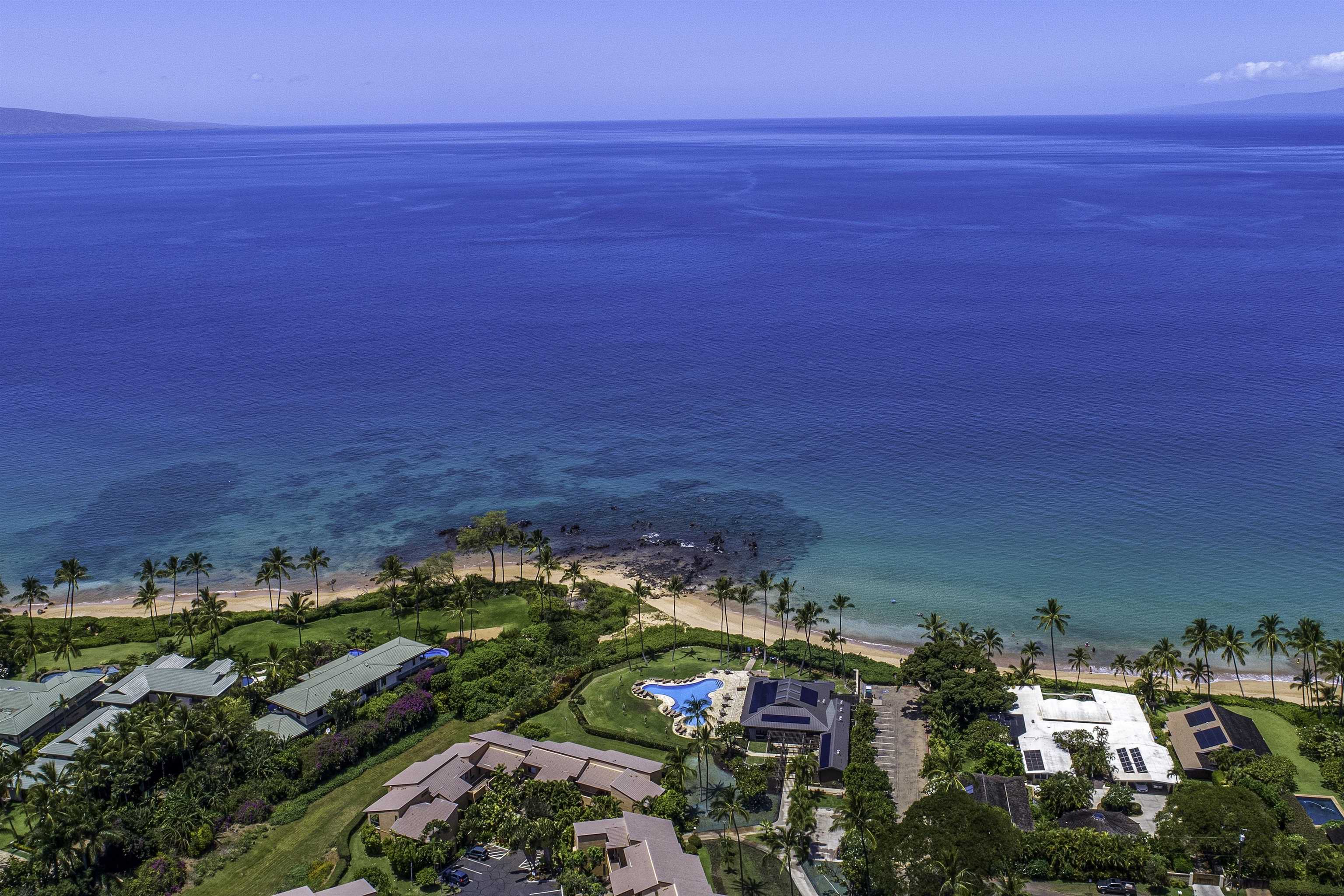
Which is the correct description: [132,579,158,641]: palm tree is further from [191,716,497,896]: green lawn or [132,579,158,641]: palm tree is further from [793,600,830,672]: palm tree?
[793,600,830,672]: palm tree

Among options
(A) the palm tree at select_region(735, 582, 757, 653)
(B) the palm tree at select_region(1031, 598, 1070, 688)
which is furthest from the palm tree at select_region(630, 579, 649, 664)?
(B) the palm tree at select_region(1031, 598, 1070, 688)

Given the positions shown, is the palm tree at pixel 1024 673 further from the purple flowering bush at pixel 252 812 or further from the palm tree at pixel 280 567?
the palm tree at pixel 280 567

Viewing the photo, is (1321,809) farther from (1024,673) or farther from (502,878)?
(502,878)

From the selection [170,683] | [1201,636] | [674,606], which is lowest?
[674,606]

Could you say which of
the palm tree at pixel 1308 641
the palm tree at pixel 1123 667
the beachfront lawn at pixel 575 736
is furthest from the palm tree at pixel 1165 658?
the beachfront lawn at pixel 575 736

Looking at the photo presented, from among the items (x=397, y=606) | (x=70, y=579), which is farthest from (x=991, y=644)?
(x=70, y=579)

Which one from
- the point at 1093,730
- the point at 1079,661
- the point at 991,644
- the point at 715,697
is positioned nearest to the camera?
the point at 1093,730

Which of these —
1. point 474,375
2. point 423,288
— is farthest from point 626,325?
point 423,288
